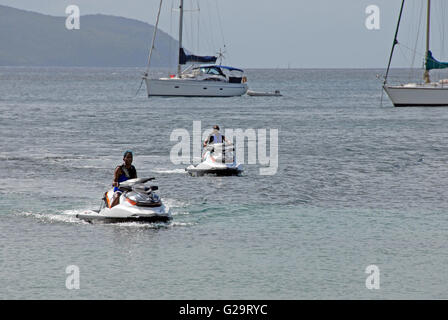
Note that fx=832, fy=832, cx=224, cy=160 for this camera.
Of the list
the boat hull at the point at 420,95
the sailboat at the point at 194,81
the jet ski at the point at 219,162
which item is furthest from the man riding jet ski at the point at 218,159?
the sailboat at the point at 194,81

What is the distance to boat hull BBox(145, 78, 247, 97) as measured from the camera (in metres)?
102

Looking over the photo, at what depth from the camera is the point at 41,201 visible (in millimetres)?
27969

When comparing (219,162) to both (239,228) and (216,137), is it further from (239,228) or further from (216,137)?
(239,228)

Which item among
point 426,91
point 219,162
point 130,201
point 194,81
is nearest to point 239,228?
point 130,201

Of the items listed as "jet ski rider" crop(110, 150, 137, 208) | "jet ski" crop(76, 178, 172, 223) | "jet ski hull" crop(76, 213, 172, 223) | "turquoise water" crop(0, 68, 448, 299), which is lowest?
"turquoise water" crop(0, 68, 448, 299)

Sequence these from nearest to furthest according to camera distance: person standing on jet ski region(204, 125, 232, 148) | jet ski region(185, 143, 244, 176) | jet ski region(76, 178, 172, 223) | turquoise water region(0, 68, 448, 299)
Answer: turquoise water region(0, 68, 448, 299) < jet ski region(76, 178, 172, 223) < person standing on jet ski region(204, 125, 232, 148) < jet ski region(185, 143, 244, 176)

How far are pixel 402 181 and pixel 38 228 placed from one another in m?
16.3

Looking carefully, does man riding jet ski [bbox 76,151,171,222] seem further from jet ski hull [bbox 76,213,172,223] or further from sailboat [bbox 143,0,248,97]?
sailboat [bbox 143,0,248,97]

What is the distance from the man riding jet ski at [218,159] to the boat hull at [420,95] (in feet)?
162

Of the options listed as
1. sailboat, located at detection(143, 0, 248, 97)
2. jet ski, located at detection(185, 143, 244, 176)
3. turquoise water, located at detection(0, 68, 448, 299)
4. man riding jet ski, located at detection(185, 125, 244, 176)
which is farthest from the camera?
sailboat, located at detection(143, 0, 248, 97)

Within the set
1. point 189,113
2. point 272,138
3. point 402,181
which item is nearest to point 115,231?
point 402,181

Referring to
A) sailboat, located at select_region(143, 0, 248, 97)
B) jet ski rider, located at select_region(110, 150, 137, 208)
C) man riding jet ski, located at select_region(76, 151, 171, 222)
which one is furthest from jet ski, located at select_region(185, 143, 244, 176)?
sailboat, located at select_region(143, 0, 248, 97)
